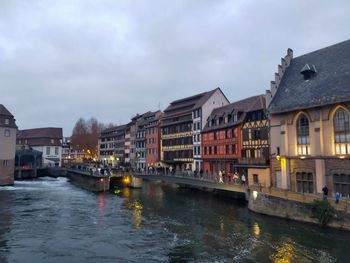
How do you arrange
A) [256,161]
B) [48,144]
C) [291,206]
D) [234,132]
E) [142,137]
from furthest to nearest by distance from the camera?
[48,144], [142,137], [234,132], [256,161], [291,206]

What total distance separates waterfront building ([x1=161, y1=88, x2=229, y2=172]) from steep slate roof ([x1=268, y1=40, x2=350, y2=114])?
24.9 m

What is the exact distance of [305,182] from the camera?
35188 millimetres

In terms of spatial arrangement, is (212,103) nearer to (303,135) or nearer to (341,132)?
(303,135)

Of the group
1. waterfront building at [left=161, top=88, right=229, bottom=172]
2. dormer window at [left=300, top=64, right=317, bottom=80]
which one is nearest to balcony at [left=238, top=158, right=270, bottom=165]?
dormer window at [left=300, top=64, right=317, bottom=80]

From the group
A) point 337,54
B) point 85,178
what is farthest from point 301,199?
point 85,178

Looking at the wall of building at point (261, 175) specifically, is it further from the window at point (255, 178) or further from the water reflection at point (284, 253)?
the water reflection at point (284, 253)

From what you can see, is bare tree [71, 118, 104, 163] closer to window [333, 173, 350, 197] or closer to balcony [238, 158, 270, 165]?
balcony [238, 158, 270, 165]

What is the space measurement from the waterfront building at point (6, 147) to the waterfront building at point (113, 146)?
39.5 m

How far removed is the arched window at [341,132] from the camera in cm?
3116

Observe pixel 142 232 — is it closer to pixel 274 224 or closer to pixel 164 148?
pixel 274 224

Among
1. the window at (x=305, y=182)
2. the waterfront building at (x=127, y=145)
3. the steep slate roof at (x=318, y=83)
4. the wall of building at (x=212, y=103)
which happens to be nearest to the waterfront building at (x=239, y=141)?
the wall of building at (x=212, y=103)

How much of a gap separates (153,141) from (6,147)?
3341cm

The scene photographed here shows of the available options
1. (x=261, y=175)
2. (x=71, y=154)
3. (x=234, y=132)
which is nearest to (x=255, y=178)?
(x=261, y=175)

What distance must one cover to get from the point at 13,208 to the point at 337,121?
36.1 m
